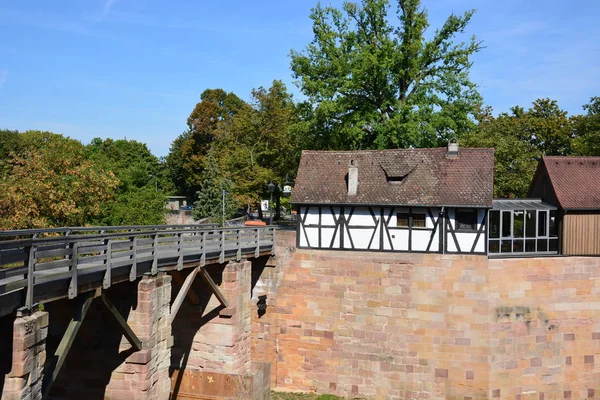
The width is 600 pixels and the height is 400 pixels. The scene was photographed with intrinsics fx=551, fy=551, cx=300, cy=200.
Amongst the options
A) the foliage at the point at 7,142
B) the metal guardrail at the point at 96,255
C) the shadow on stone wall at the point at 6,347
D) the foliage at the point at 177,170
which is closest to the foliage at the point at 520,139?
the metal guardrail at the point at 96,255

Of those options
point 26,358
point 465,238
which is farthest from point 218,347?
point 26,358

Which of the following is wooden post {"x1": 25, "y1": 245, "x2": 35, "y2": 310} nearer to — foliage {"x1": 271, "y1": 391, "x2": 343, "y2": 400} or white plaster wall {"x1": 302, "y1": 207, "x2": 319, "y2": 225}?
white plaster wall {"x1": 302, "y1": 207, "x2": 319, "y2": 225}

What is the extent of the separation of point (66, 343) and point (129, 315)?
118 inches

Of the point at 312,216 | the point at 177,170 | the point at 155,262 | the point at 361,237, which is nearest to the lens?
the point at 155,262

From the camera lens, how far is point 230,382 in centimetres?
1839

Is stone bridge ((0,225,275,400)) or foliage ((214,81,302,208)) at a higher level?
foliage ((214,81,302,208))

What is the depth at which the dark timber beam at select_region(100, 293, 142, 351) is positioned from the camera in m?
11.8

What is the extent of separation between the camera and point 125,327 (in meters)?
12.4

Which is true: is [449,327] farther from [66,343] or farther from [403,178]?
[66,343]

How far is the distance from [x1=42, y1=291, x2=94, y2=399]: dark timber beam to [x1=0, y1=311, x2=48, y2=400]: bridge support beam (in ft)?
1.77

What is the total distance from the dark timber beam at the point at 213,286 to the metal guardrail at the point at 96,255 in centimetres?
49

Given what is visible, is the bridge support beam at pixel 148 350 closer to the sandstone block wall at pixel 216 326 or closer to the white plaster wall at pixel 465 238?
the sandstone block wall at pixel 216 326

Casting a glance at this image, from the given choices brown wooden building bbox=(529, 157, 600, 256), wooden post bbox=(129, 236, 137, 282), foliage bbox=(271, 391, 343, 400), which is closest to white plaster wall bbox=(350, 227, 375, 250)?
foliage bbox=(271, 391, 343, 400)

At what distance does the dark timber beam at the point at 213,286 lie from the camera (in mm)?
16641
